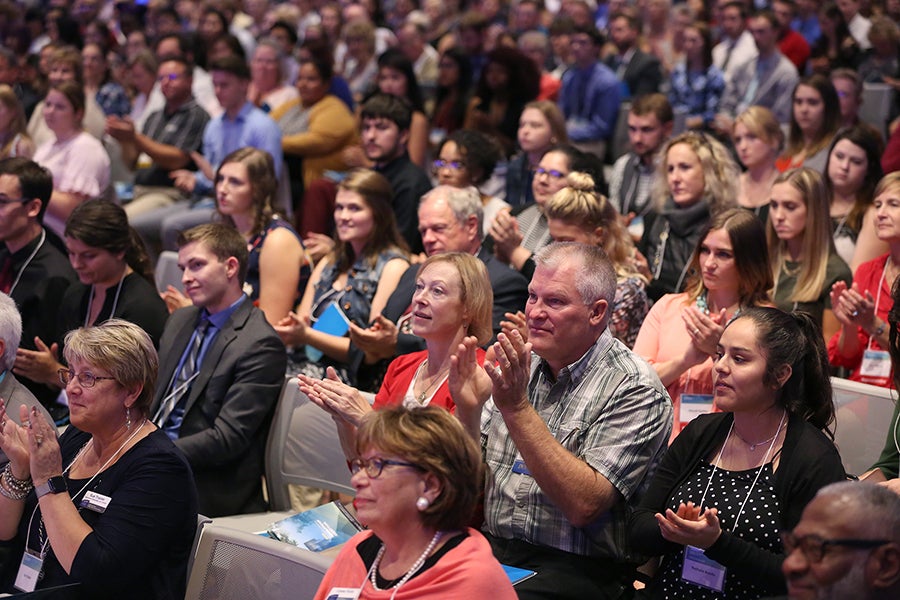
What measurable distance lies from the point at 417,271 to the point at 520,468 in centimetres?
159

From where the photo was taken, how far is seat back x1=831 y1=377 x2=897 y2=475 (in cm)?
358

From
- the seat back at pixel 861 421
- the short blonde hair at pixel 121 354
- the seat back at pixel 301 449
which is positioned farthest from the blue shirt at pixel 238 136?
the seat back at pixel 861 421

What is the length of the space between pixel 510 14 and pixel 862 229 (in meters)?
8.42

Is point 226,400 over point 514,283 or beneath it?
beneath

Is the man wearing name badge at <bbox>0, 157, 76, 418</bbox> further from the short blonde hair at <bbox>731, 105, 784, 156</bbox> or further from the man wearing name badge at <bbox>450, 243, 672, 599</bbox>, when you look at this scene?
the short blonde hair at <bbox>731, 105, 784, 156</bbox>

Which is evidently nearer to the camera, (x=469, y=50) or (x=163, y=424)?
(x=163, y=424)

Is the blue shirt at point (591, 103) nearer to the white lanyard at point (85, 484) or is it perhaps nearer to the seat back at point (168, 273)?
the seat back at point (168, 273)

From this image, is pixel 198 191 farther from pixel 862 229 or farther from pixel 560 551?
pixel 560 551

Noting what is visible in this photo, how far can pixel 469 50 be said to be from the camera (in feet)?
31.3

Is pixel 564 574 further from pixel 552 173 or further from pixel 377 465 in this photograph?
pixel 552 173

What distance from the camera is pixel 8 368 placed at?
3.67 m

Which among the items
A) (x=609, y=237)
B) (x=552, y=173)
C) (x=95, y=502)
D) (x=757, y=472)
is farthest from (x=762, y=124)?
(x=95, y=502)

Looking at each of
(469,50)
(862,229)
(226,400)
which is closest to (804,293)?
(862,229)

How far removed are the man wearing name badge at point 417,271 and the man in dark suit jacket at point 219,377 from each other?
0.44 metres
